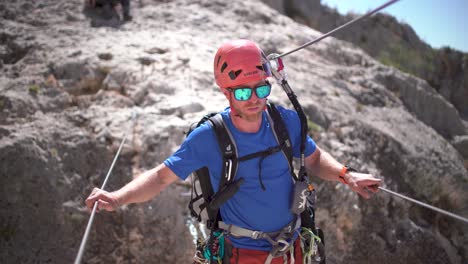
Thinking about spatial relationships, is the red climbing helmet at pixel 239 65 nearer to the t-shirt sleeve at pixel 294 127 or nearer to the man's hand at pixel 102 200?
the t-shirt sleeve at pixel 294 127

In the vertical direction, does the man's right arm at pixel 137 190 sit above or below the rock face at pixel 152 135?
above

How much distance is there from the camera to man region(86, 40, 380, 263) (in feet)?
9.85

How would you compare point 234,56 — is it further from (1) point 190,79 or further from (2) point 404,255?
(2) point 404,255

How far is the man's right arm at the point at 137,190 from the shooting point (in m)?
Result: 2.83

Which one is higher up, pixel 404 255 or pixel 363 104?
pixel 363 104

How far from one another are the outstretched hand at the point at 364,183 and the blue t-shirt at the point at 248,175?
554 millimetres

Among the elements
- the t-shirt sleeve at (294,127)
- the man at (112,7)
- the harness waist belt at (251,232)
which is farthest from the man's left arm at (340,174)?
the man at (112,7)

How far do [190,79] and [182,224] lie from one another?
2850 millimetres

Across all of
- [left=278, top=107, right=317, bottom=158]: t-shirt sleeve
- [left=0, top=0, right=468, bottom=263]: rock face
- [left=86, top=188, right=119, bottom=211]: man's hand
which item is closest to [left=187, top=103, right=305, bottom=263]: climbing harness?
[left=278, top=107, right=317, bottom=158]: t-shirt sleeve

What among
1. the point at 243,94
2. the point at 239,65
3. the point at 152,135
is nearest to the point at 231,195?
the point at 243,94

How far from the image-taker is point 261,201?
3057 millimetres

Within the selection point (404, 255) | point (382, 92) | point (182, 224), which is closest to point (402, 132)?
point (382, 92)

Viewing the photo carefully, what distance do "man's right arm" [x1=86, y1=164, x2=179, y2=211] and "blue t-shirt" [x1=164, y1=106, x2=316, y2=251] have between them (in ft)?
0.35

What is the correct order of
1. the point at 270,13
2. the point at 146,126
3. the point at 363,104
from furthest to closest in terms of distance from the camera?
the point at 270,13
the point at 363,104
the point at 146,126
